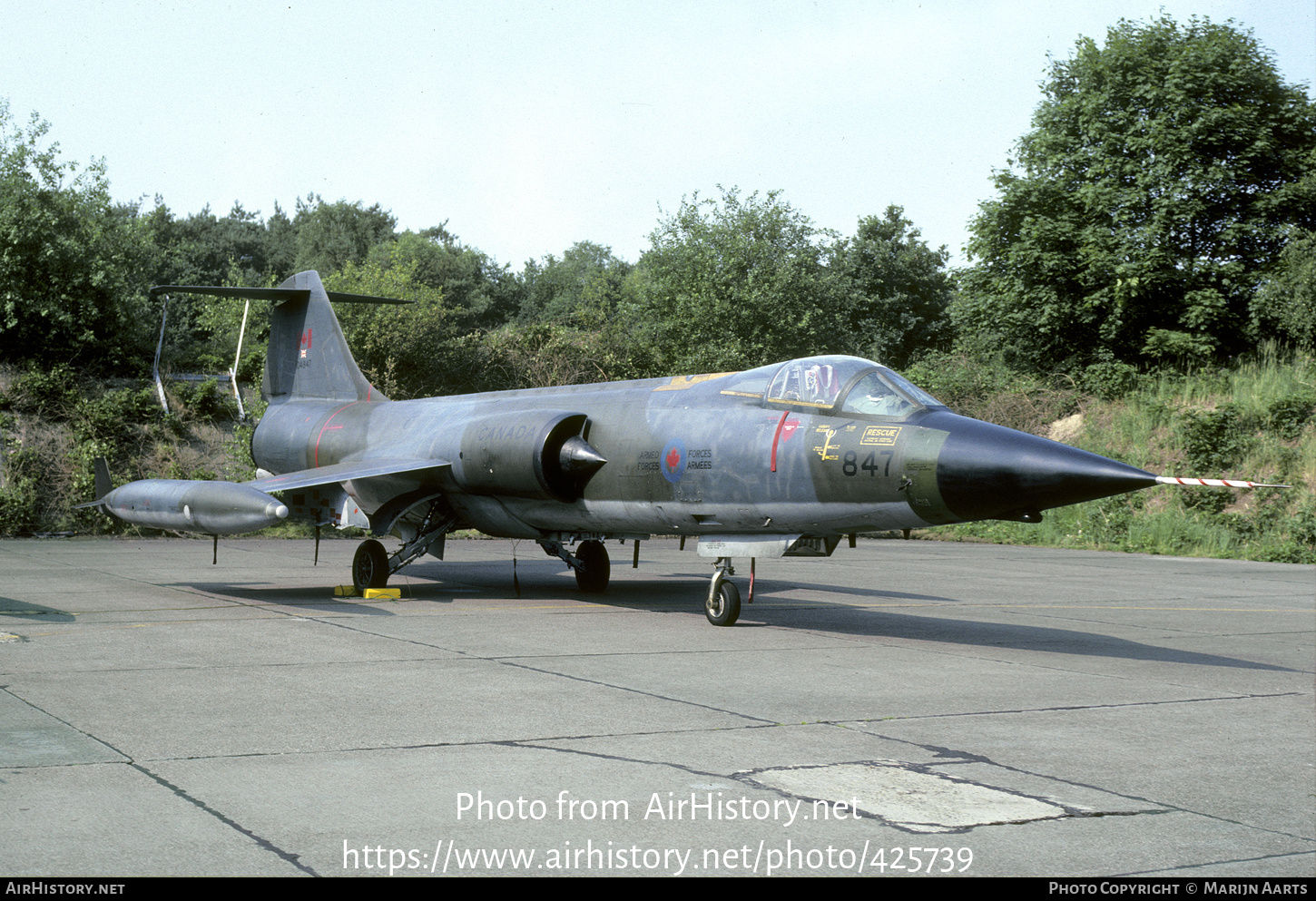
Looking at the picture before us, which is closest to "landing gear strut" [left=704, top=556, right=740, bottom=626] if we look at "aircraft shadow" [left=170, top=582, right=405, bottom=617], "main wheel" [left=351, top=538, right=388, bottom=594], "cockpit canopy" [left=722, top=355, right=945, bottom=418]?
"cockpit canopy" [left=722, top=355, right=945, bottom=418]

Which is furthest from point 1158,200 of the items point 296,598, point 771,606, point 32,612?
point 32,612

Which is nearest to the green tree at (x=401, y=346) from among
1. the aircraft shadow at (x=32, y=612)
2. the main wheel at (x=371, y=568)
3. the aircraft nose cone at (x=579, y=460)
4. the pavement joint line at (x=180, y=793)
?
the main wheel at (x=371, y=568)

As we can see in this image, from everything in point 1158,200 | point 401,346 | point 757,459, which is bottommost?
point 757,459

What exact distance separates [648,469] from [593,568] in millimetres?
3405

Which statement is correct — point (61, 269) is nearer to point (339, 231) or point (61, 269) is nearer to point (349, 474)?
point (349, 474)

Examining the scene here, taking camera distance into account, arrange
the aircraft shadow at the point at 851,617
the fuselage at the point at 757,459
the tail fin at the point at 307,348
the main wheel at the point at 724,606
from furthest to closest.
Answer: the tail fin at the point at 307,348 < the main wheel at the point at 724,606 < the aircraft shadow at the point at 851,617 < the fuselage at the point at 757,459

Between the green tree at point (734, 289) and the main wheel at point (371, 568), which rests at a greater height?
the green tree at point (734, 289)

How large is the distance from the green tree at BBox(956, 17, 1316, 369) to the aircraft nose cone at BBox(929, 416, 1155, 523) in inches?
1092

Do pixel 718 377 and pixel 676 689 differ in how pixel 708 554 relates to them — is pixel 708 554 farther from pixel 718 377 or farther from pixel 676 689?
pixel 676 689

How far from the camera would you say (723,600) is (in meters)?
11.7

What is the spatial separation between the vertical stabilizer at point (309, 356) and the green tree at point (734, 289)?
21.8 m

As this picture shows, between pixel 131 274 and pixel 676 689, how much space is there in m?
28.2

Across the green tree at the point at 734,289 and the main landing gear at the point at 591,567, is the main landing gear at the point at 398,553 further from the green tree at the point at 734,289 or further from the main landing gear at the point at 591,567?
the green tree at the point at 734,289

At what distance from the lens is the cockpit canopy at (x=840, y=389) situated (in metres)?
10.5
